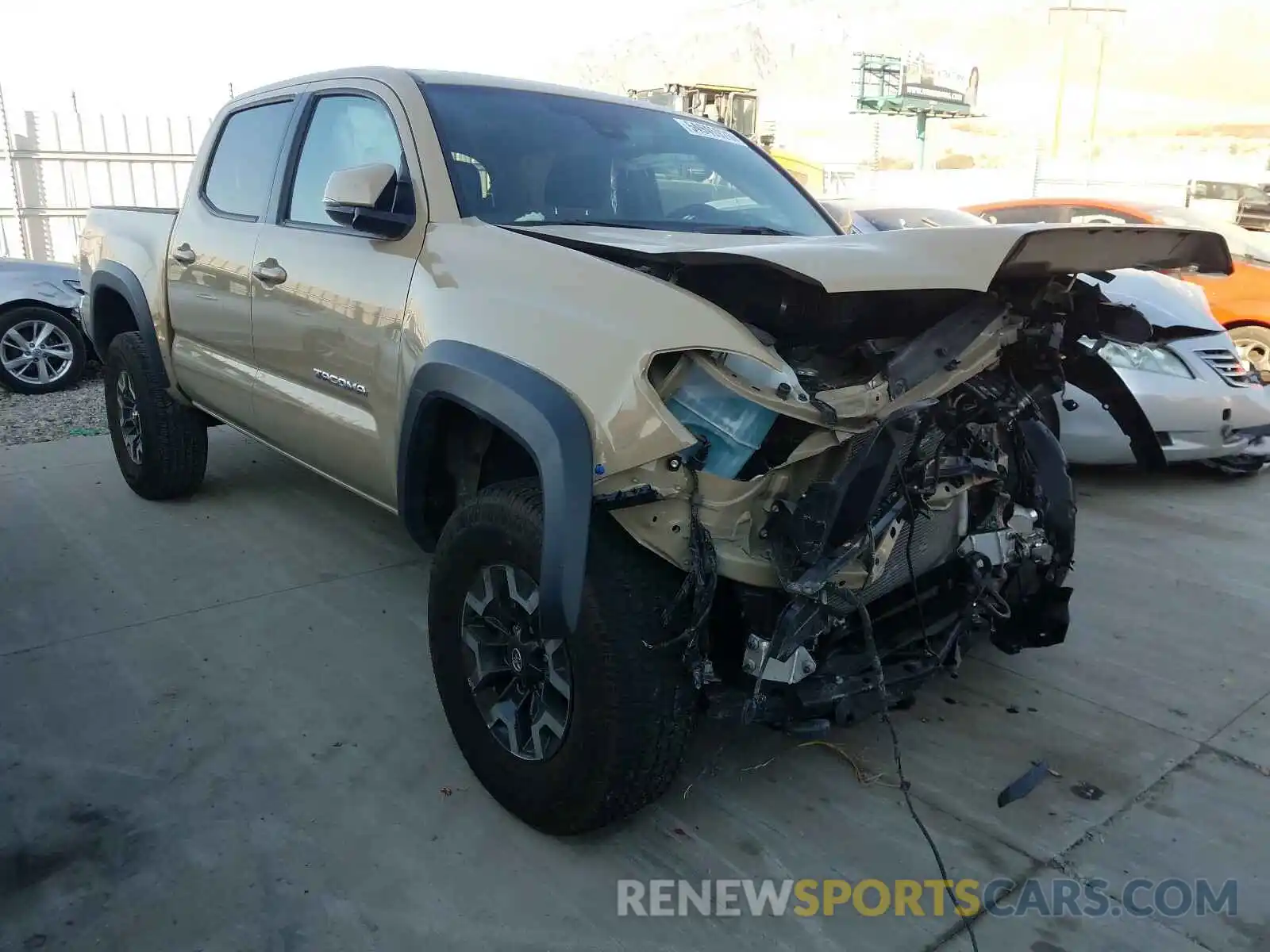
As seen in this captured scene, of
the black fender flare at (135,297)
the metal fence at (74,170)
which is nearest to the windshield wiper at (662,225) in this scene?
the black fender flare at (135,297)

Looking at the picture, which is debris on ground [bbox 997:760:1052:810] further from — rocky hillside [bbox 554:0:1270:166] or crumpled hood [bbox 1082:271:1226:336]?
rocky hillside [bbox 554:0:1270:166]

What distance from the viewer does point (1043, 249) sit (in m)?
2.27

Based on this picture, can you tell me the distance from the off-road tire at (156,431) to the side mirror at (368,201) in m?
2.27

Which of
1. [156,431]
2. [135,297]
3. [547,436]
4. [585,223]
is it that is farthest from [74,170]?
[547,436]

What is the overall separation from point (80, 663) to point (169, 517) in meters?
1.66

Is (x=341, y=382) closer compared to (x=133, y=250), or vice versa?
(x=341, y=382)

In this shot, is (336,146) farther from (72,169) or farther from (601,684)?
(72,169)

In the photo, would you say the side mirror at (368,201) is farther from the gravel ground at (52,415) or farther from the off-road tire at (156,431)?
the gravel ground at (52,415)

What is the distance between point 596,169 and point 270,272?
1.26m

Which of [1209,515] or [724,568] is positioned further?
[1209,515]

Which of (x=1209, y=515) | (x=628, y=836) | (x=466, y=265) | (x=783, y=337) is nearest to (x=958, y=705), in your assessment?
(x=628, y=836)

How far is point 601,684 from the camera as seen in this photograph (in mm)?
2301

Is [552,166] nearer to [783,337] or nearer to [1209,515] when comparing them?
[783,337]

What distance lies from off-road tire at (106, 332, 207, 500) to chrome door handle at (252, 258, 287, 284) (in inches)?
56.2
